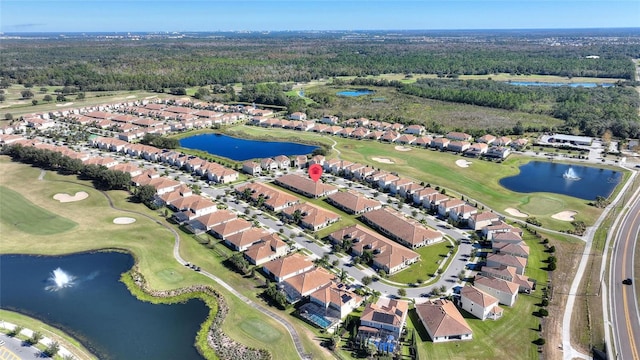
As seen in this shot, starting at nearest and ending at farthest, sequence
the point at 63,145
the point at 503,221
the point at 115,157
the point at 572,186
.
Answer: the point at 503,221 < the point at 572,186 < the point at 115,157 < the point at 63,145

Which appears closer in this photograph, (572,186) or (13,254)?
(13,254)

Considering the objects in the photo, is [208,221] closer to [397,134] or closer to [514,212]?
[514,212]

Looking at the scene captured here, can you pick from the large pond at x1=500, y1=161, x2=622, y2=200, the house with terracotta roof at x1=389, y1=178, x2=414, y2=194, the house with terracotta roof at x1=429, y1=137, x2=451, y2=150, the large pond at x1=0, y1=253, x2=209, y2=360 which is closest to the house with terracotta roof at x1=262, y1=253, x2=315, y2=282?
the large pond at x1=0, y1=253, x2=209, y2=360

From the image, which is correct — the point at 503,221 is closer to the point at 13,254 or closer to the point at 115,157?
the point at 13,254

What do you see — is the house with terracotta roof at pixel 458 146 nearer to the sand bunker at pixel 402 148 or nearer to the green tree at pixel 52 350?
the sand bunker at pixel 402 148

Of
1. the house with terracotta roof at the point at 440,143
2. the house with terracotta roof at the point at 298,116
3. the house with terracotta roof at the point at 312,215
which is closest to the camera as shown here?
the house with terracotta roof at the point at 312,215

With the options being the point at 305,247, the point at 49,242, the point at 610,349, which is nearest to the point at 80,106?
the point at 49,242

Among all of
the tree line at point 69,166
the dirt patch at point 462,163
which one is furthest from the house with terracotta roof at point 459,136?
the tree line at point 69,166
